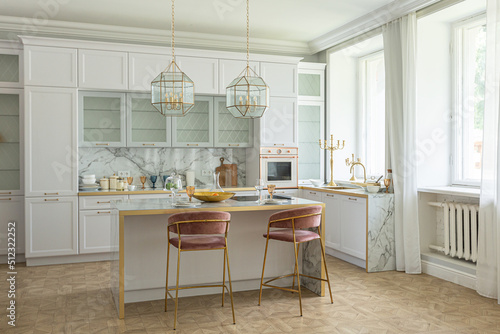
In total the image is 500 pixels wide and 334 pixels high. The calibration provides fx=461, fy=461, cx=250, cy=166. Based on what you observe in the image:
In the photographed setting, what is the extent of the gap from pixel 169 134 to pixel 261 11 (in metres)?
1.98

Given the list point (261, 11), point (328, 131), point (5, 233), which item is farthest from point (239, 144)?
point (5, 233)

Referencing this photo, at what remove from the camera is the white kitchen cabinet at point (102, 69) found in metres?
5.59

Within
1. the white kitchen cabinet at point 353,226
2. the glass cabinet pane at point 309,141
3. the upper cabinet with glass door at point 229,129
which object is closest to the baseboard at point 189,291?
the white kitchen cabinet at point 353,226

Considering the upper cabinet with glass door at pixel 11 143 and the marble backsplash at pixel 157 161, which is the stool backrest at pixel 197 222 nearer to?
the marble backsplash at pixel 157 161

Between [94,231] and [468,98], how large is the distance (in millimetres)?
4582

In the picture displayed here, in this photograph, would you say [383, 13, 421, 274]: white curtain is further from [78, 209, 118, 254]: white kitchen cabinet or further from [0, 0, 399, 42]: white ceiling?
[78, 209, 118, 254]: white kitchen cabinet

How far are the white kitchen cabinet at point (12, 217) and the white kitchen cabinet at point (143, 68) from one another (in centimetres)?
197

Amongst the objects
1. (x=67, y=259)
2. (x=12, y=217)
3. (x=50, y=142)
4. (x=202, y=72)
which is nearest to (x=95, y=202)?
(x=67, y=259)

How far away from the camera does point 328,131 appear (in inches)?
271

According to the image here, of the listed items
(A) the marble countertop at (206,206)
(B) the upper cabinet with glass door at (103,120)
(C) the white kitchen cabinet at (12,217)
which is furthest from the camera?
(B) the upper cabinet with glass door at (103,120)

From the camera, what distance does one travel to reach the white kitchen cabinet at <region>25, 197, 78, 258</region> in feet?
17.7

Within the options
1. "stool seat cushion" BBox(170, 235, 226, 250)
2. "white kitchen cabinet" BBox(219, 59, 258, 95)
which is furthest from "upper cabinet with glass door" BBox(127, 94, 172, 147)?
"stool seat cushion" BBox(170, 235, 226, 250)

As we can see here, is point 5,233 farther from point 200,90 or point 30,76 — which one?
point 200,90

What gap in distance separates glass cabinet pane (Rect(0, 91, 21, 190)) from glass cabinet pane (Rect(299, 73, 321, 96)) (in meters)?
3.80
